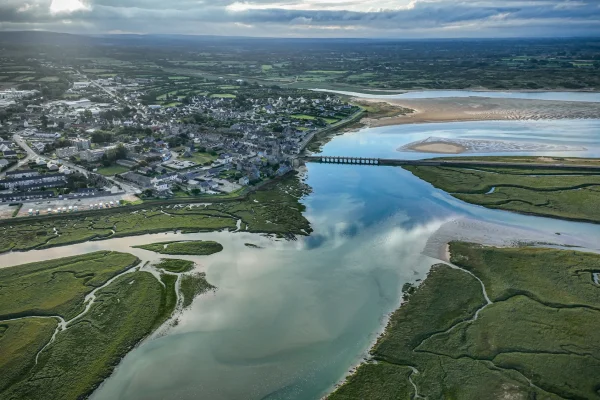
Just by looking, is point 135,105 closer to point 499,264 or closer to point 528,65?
point 499,264

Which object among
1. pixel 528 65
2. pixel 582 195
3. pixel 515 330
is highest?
pixel 528 65

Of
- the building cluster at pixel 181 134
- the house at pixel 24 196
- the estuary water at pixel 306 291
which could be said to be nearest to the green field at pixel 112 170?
the building cluster at pixel 181 134

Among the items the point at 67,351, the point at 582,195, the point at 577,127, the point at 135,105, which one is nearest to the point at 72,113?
the point at 135,105

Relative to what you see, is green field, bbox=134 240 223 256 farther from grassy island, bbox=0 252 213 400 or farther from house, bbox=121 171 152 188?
house, bbox=121 171 152 188

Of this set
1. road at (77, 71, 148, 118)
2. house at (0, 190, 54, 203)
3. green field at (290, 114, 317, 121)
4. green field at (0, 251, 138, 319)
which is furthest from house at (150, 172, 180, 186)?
road at (77, 71, 148, 118)

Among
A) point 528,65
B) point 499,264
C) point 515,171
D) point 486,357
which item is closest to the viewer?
point 486,357

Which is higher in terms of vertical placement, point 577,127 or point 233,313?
point 577,127

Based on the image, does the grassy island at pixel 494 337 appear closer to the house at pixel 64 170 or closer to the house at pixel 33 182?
the house at pixel 33 182
